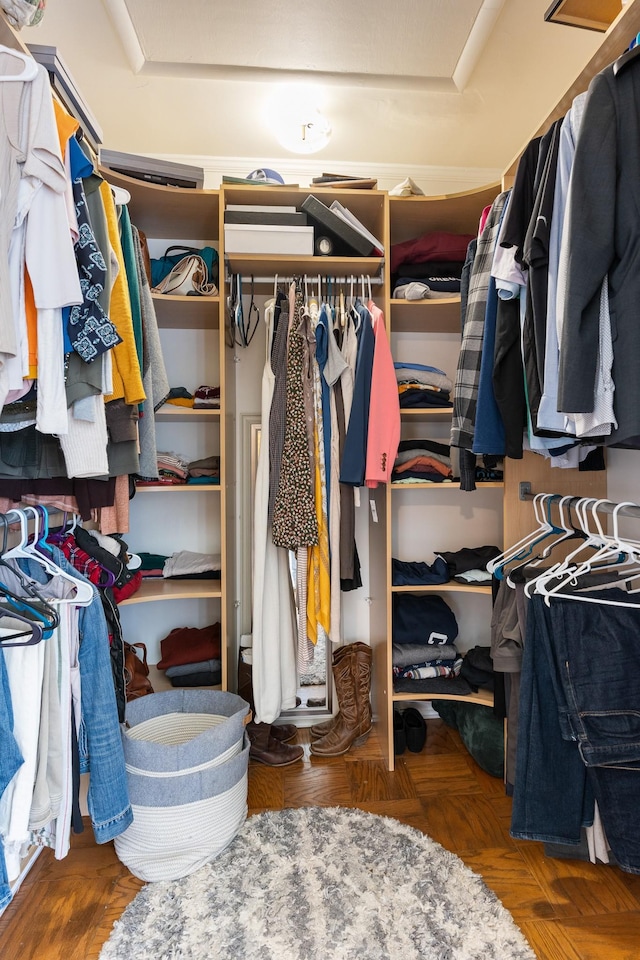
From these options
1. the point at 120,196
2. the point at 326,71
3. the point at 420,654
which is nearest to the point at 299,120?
the point at 326,71

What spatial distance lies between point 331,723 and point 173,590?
0.92m

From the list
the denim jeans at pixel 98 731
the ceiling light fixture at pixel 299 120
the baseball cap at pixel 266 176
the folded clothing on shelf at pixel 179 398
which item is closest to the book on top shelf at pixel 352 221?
the baseball cap at pixel 266 176

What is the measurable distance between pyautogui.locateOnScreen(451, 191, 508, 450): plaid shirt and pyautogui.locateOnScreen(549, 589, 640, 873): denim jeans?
557 millimetres

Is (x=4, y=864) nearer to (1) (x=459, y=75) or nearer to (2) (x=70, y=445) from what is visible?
(2) (x=70, y=445)

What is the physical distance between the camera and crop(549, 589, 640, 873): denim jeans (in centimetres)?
128

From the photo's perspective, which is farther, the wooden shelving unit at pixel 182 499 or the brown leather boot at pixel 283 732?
the wooden shelving unit at pixel 182 499

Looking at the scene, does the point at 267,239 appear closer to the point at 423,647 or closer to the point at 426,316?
the point at 426,316

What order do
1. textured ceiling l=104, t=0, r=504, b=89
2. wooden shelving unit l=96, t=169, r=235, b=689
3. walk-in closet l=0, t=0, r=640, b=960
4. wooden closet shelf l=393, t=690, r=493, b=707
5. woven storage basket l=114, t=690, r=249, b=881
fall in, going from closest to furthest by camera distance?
walk-in closet l=0, t=0, r=640, b=960 → woven storage basket l=114, t=690, r=249, b=881 → textured ceiling l=104, t=0, r=504, b=89 → wooden closet shelf l=393, t=690, r=493, b=707 → wooden shelving unit l=96, t=169, r=235, b=689

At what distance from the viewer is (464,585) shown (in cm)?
213

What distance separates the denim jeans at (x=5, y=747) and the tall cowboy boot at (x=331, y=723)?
1.43m

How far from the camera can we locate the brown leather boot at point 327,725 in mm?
2320

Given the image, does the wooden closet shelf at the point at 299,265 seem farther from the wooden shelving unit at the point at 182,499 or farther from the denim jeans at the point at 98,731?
the denim jeans at the point at 98,731

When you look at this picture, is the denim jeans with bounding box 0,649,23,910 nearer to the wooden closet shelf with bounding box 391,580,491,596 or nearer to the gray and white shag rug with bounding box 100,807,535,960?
the gray and white shag rug with bounding box 100,807,535,960

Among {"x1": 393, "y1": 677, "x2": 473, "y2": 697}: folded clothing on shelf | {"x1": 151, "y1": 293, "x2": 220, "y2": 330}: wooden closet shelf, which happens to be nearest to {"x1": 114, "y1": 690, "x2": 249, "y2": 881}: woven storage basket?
{"x1": 393, "y1": 677, "x2": 473, "y2": 697}: folded clothing on shelf
